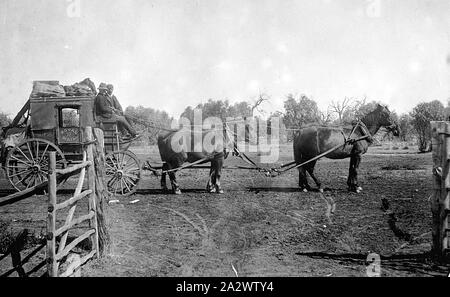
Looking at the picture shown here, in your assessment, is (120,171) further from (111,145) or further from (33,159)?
(33,159)

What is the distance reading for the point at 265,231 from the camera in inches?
263

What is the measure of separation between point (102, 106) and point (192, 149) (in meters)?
2.95

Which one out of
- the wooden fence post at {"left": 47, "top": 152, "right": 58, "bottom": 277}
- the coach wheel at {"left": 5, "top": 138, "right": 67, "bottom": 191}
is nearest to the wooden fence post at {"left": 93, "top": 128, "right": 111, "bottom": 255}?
the wooden fence post at {"left": 47, "top": 152, "right": 58, "bottom": 277}

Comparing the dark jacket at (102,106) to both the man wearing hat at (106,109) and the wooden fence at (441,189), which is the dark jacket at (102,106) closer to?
the man wearing hat at (106,109)

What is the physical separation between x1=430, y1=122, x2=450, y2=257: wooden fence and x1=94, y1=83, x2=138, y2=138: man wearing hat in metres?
8.01

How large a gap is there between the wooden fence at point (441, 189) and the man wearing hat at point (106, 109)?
8.01 m

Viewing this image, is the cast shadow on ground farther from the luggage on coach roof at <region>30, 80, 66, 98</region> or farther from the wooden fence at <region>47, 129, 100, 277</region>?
the luggage on coach roof at <region>30, 80, 66, 98</region>

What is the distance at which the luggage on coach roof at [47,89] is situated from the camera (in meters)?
9.84

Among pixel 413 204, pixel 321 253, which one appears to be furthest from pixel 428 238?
pixel 413 204

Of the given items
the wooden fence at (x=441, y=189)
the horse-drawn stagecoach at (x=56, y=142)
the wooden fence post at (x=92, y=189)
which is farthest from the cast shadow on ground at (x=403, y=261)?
the horse-drawn stagecoach at (x=56, y=142)

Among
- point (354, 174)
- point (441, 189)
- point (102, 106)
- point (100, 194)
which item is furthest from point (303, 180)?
point (100, 194)

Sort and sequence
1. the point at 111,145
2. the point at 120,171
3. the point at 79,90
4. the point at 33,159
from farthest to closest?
the point at 79,90 → the point at 111,145 → the point at 120,171 → the point at 33,159

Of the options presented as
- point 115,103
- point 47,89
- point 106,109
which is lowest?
point 106,109

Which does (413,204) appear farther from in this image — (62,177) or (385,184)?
(62,177)
